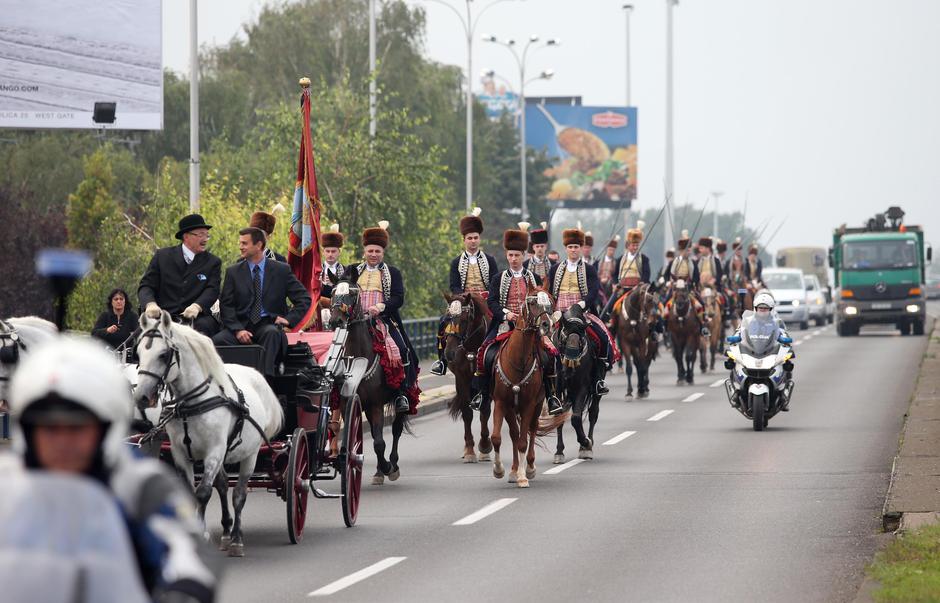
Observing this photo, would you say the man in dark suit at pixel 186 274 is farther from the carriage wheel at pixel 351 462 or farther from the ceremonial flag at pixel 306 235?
A: the ceremonial flag at pixel 306 235

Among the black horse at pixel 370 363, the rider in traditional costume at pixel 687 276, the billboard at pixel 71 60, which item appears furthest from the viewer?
the billboard at pixel 71 60

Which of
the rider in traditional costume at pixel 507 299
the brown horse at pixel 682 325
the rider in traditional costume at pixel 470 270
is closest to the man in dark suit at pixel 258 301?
the rider in traditional costume at pixel 507 299

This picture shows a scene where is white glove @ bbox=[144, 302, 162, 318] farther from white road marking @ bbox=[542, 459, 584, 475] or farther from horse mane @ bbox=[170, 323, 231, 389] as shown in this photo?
white road marking @ bbox=[542, 459, 584, 475]

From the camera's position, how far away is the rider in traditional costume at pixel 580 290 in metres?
18.2

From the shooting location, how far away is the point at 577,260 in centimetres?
1850

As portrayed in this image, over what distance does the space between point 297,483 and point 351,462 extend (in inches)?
43.0

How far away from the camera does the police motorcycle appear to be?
21469mm

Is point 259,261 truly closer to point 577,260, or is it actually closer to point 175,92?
point 577,260

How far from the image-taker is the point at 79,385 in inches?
145

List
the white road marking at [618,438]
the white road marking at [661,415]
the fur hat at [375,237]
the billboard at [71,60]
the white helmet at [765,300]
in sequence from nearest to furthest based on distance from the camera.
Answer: the fur hat at [375,237]
the white road marking at [618,438]
the white helmet at [765,300]
the white road marking at [661,415]
the billboard at [71,60]

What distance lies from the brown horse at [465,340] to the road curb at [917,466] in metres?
4.04

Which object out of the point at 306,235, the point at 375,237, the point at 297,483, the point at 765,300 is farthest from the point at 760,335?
the point at 297,483

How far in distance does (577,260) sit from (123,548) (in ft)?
49.1

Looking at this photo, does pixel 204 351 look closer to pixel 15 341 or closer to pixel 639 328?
pixel 15 341
